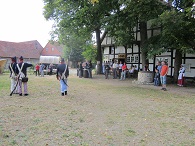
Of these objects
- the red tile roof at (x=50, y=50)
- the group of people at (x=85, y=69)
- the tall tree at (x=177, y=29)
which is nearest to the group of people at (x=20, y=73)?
the tall tree at (x=177, y=29)

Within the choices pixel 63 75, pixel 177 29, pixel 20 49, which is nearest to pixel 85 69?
pixel 177 29

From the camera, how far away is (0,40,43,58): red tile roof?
167ft

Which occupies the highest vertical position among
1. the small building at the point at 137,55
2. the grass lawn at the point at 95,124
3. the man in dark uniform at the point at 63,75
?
the small building at the point at 137,55

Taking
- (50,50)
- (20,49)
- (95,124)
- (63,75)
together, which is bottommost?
(95,124)

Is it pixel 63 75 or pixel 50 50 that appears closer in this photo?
pixel 63 75

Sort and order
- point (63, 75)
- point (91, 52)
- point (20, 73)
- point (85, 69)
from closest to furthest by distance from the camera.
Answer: point (20, 73) < point (63, 75) < point (85, 69) < point (91, 52)

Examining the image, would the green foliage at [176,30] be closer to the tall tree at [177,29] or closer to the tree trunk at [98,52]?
the tall tree at [177,29]

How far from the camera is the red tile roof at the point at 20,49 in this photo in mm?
50844

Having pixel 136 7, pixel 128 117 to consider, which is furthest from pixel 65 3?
pixel 128 117

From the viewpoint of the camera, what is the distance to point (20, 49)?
5409cm

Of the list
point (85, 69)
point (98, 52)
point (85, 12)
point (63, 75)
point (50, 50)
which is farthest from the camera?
point (50, 50)

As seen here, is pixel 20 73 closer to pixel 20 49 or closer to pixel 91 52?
pixel 91 52

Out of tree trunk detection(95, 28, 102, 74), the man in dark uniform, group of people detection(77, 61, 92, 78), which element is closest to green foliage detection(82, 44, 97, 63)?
tree trunk detection(95, 28, 102, 74)

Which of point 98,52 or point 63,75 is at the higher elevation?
point 98,52
